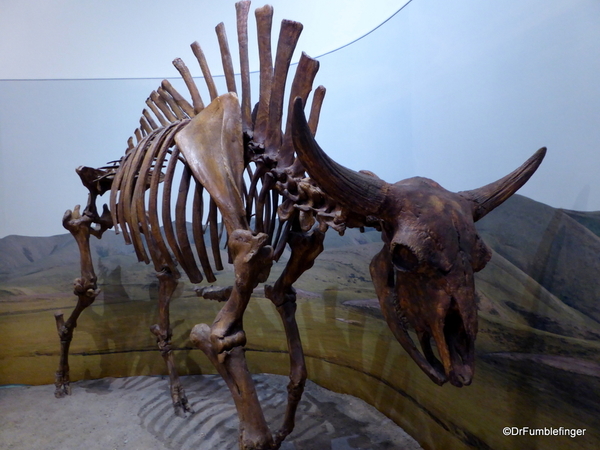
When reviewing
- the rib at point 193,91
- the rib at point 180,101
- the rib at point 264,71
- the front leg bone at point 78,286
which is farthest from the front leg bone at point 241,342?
the front leg bone at point 78,286

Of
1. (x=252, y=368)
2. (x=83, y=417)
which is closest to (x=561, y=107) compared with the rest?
(x=252, y=368)

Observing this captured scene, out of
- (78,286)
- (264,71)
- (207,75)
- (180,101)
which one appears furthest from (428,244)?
(78,286)

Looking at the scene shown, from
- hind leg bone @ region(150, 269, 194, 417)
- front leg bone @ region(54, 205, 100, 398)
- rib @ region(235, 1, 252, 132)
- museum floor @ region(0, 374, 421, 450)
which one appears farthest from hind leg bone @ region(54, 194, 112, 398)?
rib @ region(235, 1, 252, 132)

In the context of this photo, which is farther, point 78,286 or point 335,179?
point 78,286

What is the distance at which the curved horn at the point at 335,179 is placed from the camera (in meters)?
1.32

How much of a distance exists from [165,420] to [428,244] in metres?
2.84

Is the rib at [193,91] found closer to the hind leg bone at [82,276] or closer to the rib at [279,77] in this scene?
the rib at [279,77]

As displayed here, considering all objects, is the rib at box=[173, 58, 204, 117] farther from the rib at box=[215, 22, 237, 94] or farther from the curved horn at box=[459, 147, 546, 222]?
the curved horn at box=[459, 147, 546, 222]

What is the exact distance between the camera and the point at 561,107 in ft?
6.30

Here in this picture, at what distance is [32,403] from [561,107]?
4681 millimetres

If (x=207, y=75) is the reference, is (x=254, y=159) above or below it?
below

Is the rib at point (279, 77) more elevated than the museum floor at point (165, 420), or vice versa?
the rib at point (279, 77)

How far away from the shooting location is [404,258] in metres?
1.43

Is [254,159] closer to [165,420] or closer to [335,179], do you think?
[335,179]
